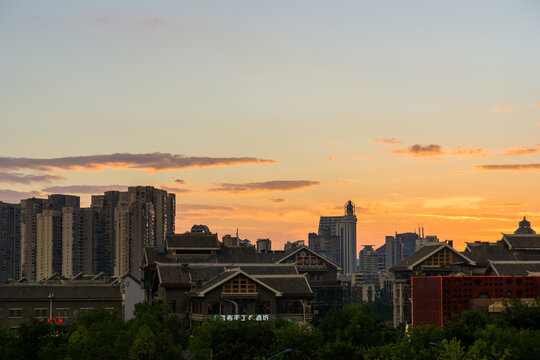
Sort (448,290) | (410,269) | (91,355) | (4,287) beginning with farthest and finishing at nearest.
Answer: (410,269) < (4,287) < (448,290) < (91,355)

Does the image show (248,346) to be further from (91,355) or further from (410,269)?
(410,269)

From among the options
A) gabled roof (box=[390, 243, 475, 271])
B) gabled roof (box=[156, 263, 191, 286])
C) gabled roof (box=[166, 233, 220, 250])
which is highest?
gabled roof (box=[166, 233, 220, 250])

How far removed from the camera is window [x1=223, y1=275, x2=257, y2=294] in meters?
129

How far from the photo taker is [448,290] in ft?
417

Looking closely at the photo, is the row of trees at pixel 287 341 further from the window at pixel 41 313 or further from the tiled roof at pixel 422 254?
the tiled roof at pixel 422 254

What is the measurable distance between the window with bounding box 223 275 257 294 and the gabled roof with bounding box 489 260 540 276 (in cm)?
4101

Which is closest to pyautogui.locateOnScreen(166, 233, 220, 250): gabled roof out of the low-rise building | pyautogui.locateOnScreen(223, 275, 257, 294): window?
the low-rise building

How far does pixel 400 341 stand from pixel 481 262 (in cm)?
8219

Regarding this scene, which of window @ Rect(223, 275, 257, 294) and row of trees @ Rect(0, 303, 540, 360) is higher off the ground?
window @ Rect(223, 275, 257, 294)

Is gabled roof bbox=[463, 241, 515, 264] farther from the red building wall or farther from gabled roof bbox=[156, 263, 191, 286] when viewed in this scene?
gabled roof bbox=[156, 263, 191, 286]

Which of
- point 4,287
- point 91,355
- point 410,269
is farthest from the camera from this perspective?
point 410,269

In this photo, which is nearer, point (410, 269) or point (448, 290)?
point (448, 290)

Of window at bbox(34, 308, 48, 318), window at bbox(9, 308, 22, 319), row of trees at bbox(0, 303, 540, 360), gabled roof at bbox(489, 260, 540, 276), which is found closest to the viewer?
A: row of trees at bbox(0, 303, 540, 360)

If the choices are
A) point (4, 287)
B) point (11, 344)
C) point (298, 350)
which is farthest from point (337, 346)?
point (4, 287)
